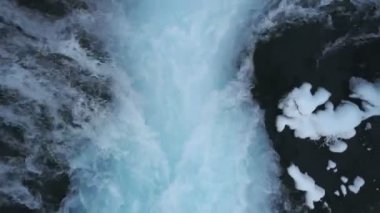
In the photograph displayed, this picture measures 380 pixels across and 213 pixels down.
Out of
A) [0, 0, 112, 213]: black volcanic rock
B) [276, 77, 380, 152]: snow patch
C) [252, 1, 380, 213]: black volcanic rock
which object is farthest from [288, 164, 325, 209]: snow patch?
[0, 0, 112, 213]: black volcanic rock

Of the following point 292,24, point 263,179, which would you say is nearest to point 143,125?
point 263,179

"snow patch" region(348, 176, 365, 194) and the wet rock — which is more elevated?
the wet rock

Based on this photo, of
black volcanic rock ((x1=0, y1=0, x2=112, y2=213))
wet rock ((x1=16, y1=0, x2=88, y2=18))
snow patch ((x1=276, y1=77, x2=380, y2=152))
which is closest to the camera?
black volcanic rock ((x1=0, y1=0, x2=112, y2=213))

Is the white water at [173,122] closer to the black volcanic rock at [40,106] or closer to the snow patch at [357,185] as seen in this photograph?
the black volcanic rock at [40,106]

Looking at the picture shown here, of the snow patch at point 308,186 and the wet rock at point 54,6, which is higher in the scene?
the wet rock at point 54,6

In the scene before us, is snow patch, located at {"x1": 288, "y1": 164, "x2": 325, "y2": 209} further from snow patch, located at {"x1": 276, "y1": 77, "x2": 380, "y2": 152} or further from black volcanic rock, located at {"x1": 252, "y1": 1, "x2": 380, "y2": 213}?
snow patch, located at {"x1": 276, "y1": 77, "x2": 380, "y2": 152}

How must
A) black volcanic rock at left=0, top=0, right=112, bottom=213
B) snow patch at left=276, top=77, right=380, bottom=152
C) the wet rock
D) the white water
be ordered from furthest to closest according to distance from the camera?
snow patch at left=276, top=77, right=380, bottom=152 < the white water < the wet rock < black volcanic rock at left=0, top=0, right=112, bottom=213

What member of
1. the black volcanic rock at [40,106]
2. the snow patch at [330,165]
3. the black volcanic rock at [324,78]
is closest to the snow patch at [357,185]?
the black volcanic rock at [324,78]
